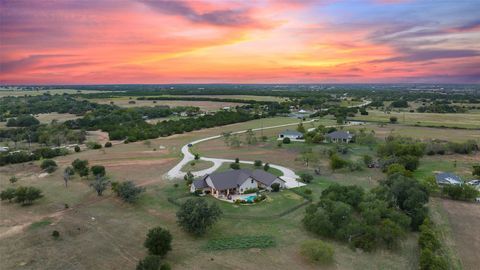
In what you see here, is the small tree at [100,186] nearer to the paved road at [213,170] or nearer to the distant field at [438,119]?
the paved road at [213,170]

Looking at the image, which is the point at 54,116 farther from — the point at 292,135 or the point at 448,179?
the point at 448,179

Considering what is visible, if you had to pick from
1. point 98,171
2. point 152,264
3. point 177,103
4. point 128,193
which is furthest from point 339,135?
point 177,103

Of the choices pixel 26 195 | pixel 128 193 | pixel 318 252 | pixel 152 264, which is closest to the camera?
pixel 152 264

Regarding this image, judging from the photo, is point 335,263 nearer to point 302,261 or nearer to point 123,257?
point 302,261

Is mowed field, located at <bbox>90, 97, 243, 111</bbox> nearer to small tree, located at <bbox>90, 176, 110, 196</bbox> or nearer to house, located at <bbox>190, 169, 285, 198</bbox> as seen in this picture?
house, located at <bbox>190, 169, 285, 198</bbox>

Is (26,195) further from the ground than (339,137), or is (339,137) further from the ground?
(26,195)

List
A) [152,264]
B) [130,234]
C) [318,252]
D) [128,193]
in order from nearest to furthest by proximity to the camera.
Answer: [152,264]
[318,252]
[130,234]
[128,193]

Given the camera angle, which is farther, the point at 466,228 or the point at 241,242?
the point at 466,228
